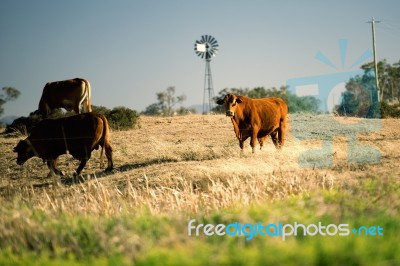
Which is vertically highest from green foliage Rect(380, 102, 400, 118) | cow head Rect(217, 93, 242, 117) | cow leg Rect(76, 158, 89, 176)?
cow head Rect(217, 93, 242, 117)

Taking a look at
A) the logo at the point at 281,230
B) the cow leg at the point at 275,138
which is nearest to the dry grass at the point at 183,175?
the cow leg at the point at 275,138

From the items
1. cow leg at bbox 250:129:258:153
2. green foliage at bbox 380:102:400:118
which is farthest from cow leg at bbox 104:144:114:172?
green foliage at bbox 380:102:400:118

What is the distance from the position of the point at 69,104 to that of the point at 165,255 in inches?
558

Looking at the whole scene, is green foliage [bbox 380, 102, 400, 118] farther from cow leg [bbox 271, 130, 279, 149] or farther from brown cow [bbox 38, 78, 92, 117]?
brown cow [bbox 38, 78, 92, 117]

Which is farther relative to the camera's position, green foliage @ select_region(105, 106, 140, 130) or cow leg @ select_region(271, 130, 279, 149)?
green foliage @ select_region(105, 106, 140, 130)

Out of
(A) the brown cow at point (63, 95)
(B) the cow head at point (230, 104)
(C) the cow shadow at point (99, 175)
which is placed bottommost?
(C) the cow shadow at point (99, 175)

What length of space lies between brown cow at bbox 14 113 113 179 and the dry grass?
0.58 m

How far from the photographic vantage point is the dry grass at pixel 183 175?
247 inches

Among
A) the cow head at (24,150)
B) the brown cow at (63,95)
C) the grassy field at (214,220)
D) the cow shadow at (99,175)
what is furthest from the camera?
the brown cow at (63,95)

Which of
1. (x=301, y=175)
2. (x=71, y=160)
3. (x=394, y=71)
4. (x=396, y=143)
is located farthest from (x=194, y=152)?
(x=394, y=71)

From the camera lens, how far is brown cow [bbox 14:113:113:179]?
452 inches

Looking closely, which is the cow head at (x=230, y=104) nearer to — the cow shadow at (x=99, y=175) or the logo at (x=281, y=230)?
the cow shadow at (x=99, y=175)

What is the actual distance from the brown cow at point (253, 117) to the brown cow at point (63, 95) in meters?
6.41

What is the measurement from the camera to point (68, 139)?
11.6m
